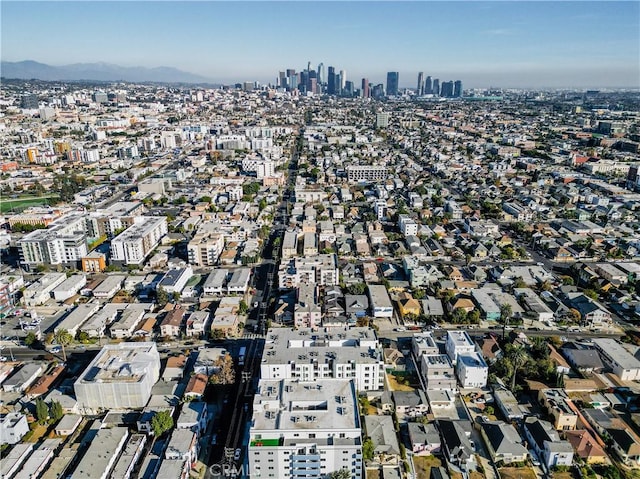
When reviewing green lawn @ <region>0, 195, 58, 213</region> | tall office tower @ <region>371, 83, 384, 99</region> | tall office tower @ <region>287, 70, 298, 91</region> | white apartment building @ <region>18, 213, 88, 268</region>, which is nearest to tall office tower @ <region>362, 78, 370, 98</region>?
tall office tower @ <region>371, 83, 384, 99</region>

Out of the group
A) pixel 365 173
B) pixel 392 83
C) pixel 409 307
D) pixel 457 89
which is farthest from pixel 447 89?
pixel 409 307

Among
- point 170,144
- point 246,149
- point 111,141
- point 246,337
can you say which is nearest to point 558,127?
point 246,149

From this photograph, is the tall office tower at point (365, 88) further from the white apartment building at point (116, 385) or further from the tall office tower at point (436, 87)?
the white apartment building at point (116, 385)

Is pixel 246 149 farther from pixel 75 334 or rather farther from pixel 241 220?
pixel 75 334

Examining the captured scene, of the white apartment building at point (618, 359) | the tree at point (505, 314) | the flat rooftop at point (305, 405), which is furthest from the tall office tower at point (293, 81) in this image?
the flat rooftop at point (305, 405)

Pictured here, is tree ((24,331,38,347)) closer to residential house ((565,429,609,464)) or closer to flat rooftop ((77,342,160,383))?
flat rooftop ((77,342,160,383))
